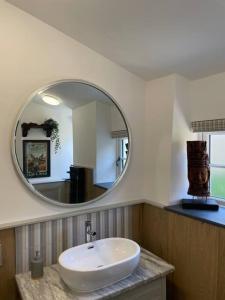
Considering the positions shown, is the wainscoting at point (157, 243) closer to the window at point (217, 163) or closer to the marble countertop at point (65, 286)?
the marble countertop at point (65, 286)

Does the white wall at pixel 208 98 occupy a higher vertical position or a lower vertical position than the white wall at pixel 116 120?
higher

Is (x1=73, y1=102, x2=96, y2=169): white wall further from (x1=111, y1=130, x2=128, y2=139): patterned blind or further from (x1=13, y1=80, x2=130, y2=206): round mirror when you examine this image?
(x1=111, y1=130, x2=128, y2=139): patterned blind

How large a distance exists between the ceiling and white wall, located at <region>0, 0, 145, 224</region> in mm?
64

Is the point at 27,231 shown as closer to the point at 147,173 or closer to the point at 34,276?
the point at 34,276

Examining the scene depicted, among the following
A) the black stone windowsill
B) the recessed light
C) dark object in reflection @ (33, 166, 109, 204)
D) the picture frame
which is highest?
the recessed light

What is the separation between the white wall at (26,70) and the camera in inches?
55.4

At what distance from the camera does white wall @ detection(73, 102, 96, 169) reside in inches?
66.6

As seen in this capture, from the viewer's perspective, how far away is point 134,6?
1234 mm

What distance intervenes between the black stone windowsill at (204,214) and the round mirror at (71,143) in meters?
0.47

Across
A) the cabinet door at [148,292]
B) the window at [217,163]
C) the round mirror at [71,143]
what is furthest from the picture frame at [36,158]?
the window at [217,163]

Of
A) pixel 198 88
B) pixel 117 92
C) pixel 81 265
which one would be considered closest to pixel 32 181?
pixel 81 265

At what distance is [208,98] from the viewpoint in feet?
5.73

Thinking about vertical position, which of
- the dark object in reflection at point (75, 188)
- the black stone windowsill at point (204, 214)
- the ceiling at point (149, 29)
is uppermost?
the ceiling at point (149, 29)

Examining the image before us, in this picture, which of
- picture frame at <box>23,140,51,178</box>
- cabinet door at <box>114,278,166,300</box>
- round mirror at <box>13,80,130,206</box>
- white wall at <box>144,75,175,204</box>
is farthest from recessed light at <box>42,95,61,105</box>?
cabinet door at <box>114,278,166,300</box>
